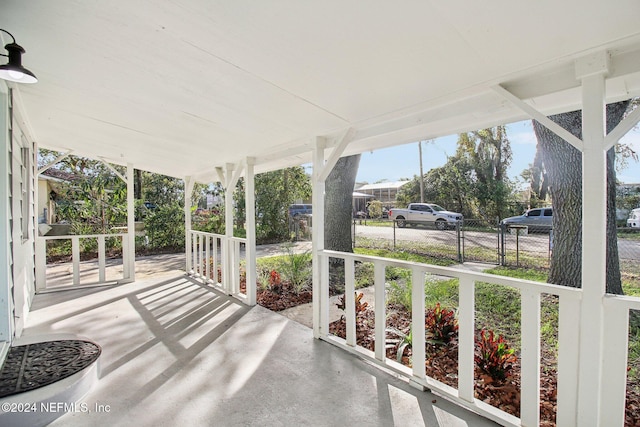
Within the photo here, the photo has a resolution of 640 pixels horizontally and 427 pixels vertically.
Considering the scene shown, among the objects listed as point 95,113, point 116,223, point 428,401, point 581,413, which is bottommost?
point 428,401

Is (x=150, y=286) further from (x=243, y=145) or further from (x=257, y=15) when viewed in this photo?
(x=257, y=15)

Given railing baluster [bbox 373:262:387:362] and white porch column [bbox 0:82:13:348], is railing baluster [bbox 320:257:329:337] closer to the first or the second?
railing baluster [bbox 373:262:387:362]

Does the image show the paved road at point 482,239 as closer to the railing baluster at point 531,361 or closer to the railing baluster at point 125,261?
the railing baluster at point 531,361

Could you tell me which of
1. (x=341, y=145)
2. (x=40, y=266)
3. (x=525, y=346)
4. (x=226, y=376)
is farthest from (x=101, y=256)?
(x=525, y=346)

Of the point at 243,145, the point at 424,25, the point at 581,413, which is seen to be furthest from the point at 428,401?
the point at 243,145

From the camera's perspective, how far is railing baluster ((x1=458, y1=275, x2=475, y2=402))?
6.78 feet

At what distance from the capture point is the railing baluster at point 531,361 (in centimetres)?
179

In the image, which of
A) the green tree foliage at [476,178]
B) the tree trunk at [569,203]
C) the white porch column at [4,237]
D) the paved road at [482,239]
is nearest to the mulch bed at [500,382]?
the tree trunk at [569,203]

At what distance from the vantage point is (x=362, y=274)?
5.84 m

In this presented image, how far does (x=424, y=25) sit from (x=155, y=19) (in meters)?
1.39

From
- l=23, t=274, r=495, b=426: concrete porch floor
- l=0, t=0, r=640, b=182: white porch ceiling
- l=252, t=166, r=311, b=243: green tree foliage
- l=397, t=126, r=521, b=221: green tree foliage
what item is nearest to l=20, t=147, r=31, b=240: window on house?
l=23, t=274, r=495, b=426: concrete porch floor

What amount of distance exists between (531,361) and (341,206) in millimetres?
4639

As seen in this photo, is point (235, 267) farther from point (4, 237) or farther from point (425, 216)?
point (425, 216)

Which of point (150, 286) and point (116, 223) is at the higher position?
point (116, 223)
